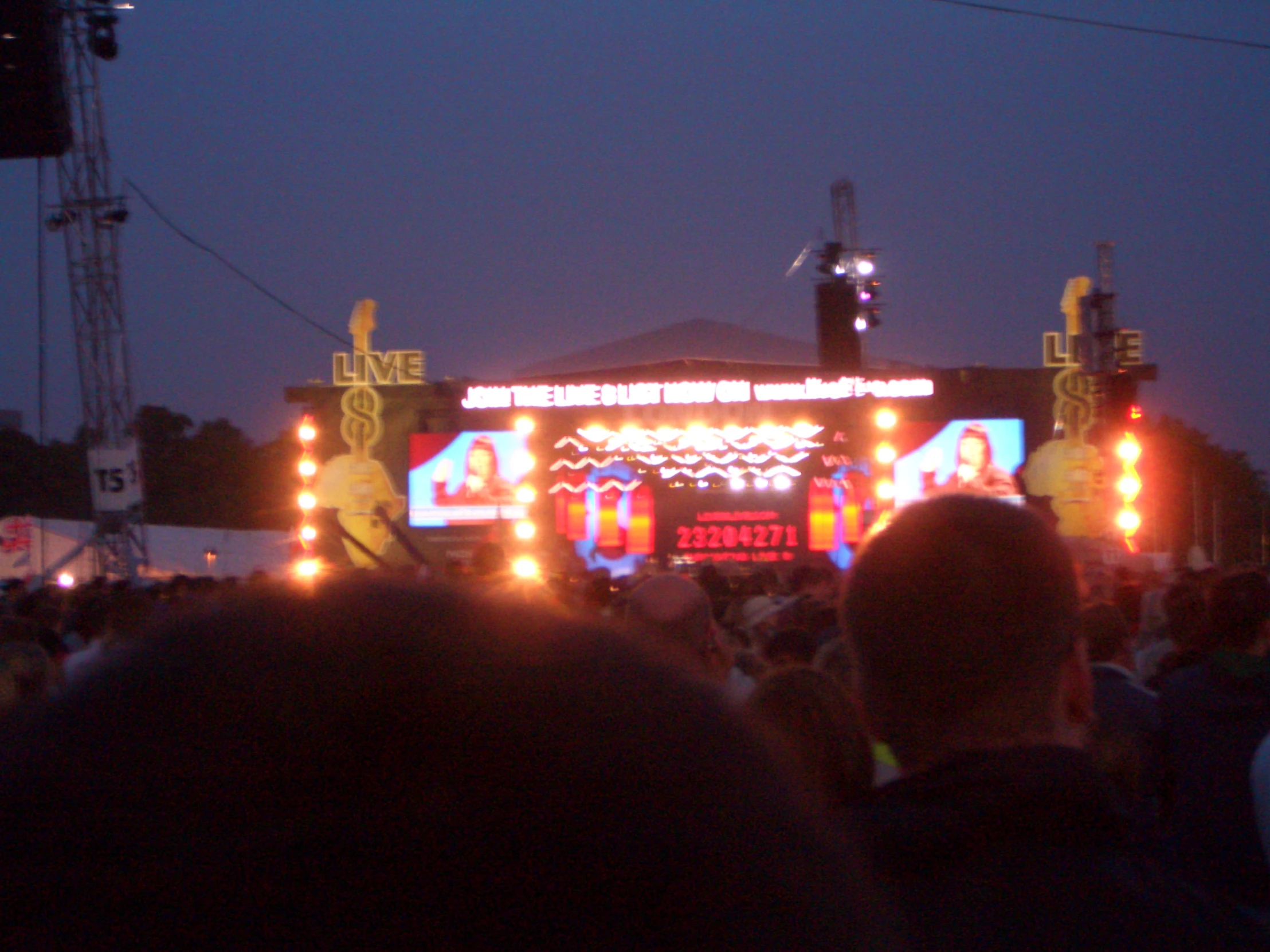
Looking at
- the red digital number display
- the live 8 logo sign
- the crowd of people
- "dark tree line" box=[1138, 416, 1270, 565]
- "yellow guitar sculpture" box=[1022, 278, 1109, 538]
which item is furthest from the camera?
"dark tree line" box=[1138, 416, 1270, 565]

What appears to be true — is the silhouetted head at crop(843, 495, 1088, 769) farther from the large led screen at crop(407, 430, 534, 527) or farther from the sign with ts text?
the sign with ts text

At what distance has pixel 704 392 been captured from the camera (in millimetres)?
16688

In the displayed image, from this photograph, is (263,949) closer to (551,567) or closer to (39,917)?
(39,917)

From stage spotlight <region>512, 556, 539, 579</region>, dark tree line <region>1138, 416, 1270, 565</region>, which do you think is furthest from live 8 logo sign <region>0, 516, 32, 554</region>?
dark tree line <region>1138, 416, 1270, 565</region>

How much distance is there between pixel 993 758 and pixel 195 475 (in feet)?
178

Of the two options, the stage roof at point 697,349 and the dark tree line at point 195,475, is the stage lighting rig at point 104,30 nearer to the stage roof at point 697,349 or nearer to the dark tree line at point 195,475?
the stage roof at point 697,349

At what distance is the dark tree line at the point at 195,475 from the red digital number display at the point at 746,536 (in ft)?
105

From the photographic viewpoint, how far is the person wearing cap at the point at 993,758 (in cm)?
129

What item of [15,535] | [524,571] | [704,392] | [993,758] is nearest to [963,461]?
[704,392]

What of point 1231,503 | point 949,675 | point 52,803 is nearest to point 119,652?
point 52,803

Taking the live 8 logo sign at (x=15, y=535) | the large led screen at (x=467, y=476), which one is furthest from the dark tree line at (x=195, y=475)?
the large led screen at (x=467, y=476)

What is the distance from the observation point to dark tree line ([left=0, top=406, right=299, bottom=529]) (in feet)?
147

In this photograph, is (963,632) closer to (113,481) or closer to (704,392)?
(704,392)

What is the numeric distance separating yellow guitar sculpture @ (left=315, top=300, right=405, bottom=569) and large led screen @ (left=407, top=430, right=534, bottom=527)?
0.61m
